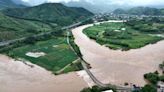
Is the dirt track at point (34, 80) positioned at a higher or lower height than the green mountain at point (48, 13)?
higher

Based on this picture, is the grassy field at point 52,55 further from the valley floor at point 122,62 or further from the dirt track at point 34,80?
the valley floor at point 122,62

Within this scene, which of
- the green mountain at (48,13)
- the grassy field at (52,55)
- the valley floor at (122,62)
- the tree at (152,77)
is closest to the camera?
the tree at (152,77)

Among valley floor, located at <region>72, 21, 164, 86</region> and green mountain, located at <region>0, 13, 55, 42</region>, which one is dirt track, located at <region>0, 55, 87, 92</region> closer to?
valley floor, located at <region>72, 21, 164, 86</region>

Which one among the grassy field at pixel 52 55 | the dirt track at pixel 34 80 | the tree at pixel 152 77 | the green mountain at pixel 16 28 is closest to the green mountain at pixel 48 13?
the green mountain at pixel 16 28

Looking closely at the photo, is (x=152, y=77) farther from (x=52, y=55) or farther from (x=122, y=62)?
(x=52, y=55)

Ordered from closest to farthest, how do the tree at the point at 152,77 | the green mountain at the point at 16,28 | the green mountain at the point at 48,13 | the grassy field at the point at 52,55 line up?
1. the tree at the point at 152,77
2. the grassy field at the point at 52,55
3. the green mountain at the point at 16,28
4. the green mountain at the point at 48,13
